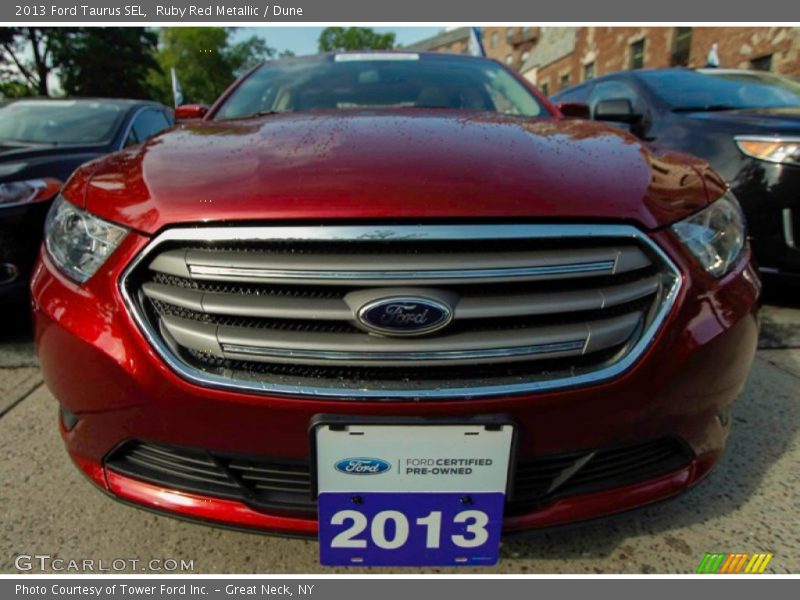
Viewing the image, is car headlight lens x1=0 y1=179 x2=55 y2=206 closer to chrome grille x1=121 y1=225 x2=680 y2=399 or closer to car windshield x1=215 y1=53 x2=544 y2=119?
car windshield x1=215 y1=53 x2=544 y2=119

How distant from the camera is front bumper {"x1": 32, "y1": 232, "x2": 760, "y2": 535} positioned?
3.61 ft

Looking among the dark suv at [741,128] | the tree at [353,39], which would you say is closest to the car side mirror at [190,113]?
the dark suv at [741,128]

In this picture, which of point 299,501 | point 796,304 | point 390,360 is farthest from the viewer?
point 796,304

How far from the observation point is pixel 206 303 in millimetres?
1119

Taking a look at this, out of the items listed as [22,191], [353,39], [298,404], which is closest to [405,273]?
[298,404]

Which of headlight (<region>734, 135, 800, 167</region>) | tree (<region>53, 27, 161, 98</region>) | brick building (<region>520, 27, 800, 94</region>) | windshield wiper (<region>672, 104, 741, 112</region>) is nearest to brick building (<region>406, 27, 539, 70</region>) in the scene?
brick building (<region>520, 27, 800, 94</region>)

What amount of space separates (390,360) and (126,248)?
0.59 meters

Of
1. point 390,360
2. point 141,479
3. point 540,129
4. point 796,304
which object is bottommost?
point 796,304

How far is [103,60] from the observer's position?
2303 centimetres

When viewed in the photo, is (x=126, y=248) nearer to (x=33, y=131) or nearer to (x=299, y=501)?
(x=299, y=501)

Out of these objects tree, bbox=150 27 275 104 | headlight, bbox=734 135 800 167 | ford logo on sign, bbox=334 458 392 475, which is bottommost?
tree, bbox=150 27 275 104

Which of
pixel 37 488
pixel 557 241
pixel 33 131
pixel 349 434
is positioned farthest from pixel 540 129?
pixel 33 131

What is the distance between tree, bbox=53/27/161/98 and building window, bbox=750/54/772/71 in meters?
22.2

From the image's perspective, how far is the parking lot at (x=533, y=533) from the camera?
140cm
